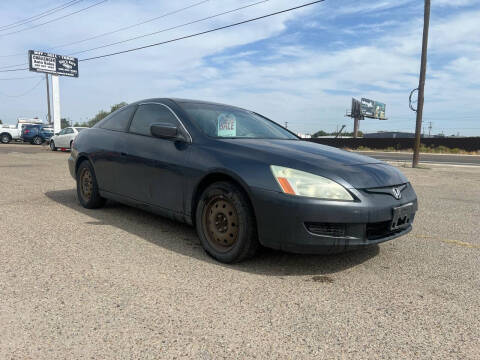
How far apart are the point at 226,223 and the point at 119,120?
7.45 ft

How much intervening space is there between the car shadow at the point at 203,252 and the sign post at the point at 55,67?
28.4 m

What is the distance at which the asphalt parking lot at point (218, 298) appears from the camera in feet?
6.41

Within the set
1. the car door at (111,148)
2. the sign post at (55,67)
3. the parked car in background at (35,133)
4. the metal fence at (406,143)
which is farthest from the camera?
the metal fence at (406,143)

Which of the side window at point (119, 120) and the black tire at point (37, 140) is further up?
the side window at point (119, 120)

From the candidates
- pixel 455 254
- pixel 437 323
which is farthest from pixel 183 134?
pixel 455 254

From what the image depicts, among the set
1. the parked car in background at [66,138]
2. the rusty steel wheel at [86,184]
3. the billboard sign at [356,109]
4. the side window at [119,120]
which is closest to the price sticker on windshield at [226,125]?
the side window at [119,120]

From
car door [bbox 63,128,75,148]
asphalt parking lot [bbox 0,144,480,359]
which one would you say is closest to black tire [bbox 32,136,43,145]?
car door [bbox 63,128,75,148]

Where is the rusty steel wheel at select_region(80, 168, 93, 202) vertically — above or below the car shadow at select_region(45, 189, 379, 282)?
above

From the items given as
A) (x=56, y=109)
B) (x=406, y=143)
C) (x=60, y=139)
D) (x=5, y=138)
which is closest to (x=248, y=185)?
(x=60, y=139)

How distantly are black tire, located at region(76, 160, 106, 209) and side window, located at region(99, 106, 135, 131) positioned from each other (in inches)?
22.9

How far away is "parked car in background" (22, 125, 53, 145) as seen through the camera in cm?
2869

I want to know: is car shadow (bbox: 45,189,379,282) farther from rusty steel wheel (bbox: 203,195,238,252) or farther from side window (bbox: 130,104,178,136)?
side window (bbox: 130,104,178,136)

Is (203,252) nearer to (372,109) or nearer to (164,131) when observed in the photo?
(164,131)

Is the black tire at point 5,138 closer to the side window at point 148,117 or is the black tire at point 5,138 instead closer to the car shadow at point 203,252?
the car shadow at point 203,252
